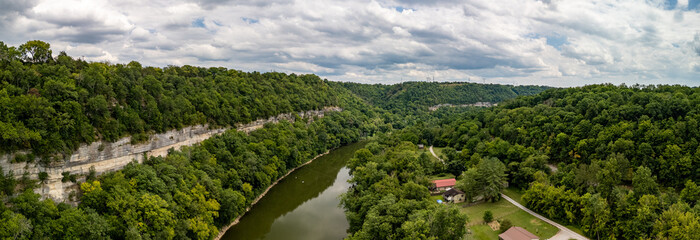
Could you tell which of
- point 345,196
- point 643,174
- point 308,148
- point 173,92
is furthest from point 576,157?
point 173,92

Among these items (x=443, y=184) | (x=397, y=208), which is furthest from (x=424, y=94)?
(x=397, y=208)

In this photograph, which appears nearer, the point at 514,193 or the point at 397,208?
the point at 397,208

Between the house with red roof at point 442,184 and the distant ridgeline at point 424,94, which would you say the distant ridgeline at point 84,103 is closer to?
the house with red roof at point 442,184

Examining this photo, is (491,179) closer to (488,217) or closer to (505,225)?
(488,217)

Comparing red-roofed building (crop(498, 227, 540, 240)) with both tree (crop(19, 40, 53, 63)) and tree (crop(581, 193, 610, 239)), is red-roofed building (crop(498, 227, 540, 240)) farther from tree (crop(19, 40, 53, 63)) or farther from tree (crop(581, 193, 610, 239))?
tree (crop(19, 40, 53, 63))

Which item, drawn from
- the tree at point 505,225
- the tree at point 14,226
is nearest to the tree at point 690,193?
the tree at point 505,225

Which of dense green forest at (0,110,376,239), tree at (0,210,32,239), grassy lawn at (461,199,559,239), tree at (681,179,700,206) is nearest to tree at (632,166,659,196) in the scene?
tree at (681,179,700,206)
